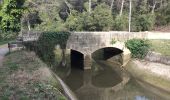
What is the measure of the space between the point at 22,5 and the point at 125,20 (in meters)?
21.5

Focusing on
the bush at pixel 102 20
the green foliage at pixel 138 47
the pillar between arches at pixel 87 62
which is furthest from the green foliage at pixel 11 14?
the bush at pixel 102 20

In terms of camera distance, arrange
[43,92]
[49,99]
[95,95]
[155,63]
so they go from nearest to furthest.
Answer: [49,99]
[43,92]
[95,95]
[155,63]

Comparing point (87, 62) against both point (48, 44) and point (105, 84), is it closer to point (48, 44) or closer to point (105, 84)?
point (105, 84)

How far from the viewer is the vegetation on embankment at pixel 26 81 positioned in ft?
62.1

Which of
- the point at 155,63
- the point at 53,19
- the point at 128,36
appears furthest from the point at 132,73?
the point at 53,19

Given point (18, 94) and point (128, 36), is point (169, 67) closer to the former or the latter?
point (128, 36)

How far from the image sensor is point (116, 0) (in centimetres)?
6556

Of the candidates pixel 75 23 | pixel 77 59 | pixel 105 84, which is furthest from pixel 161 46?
pixel 75 23

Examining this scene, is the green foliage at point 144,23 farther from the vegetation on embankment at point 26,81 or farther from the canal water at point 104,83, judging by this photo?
the vegetation on embankment at point 26,81

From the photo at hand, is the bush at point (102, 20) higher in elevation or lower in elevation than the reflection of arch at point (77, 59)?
higher

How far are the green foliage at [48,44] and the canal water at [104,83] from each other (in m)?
2.92

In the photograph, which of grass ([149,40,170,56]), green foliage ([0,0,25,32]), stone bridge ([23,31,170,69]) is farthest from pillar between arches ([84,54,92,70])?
green foliage ([0,0,25,32])

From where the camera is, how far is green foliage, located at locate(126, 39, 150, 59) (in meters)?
41.9

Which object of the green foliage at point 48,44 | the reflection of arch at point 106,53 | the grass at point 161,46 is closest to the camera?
the green foliage at point 48,44
